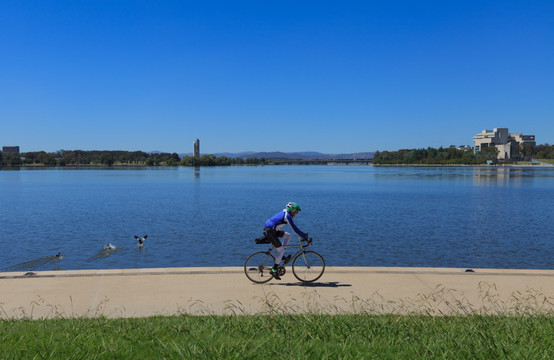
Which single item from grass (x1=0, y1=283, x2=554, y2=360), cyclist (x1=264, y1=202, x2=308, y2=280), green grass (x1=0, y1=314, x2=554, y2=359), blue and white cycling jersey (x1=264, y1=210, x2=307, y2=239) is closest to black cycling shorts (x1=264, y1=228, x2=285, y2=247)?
cyclist (x1=264, y1=202, x2=308, y2=280)

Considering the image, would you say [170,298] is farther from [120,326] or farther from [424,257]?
[424,257]

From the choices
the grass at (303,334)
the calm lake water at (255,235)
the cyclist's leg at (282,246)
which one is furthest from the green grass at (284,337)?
the calm lake water at (255,235)

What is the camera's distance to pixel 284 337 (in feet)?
24.9

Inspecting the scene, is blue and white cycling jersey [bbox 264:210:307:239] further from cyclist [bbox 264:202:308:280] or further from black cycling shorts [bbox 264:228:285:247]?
black cycling shorts [bbox 264:228:285:247]

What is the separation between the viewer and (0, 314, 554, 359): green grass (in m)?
6.70

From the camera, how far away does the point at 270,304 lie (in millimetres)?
10570

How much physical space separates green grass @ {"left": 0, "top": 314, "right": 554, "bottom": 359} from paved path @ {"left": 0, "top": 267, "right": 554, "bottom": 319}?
912mm

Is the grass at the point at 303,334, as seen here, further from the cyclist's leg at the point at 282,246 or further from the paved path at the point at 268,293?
the cyclist's leg at the point at 282,246

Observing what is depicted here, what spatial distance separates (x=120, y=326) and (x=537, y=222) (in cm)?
3440

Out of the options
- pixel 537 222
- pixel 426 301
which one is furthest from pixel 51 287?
pixel 537 222

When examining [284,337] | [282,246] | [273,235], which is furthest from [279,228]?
[284,337]

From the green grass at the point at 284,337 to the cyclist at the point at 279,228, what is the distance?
344 cm

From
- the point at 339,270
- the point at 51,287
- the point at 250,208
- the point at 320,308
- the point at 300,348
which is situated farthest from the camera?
the point at 250,208

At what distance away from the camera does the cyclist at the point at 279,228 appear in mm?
12211
